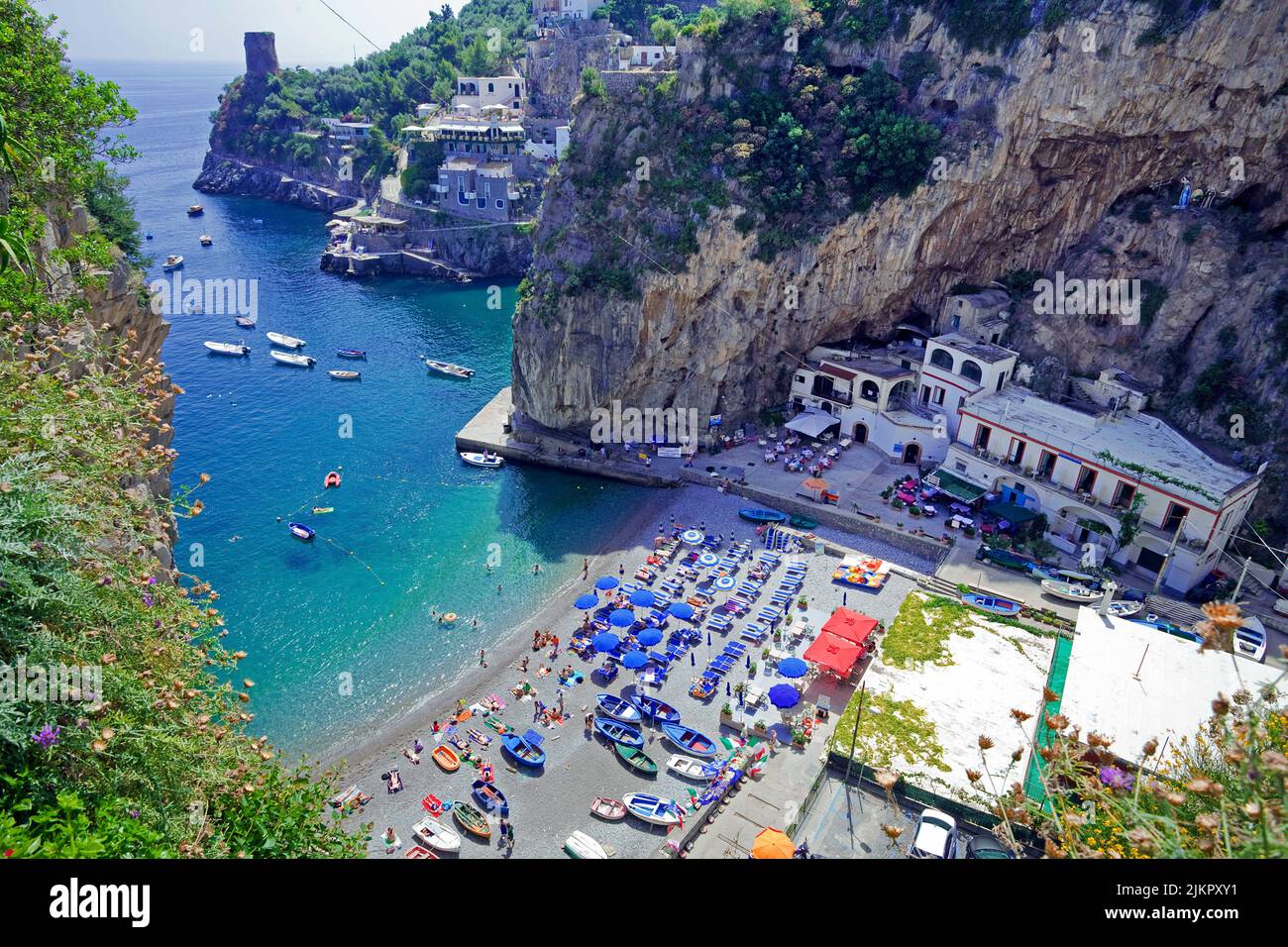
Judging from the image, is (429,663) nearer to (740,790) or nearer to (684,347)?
(740,790)

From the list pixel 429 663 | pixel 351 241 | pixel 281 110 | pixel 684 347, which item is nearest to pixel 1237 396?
pixel 684 347

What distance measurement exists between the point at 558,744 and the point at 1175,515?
77.2ft

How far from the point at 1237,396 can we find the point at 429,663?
1309 inches

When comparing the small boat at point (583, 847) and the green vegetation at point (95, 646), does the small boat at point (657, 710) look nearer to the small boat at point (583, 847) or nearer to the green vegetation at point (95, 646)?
the small boat at point (583, 847)

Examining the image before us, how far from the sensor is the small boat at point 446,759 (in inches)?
920

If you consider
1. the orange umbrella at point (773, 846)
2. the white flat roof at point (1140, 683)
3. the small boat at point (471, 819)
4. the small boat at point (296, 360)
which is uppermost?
the small boat at point (296, 360)

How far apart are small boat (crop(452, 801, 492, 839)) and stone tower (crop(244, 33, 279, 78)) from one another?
119 meters

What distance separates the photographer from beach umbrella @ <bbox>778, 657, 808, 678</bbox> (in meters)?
25.1

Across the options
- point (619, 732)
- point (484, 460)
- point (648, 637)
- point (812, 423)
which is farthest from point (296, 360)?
point (619, 732)

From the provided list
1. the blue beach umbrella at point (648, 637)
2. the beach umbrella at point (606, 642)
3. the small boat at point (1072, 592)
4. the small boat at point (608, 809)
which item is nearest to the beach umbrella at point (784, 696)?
the blue beach umbrella at point (648, 637)

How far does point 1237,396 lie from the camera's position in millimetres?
→ 31422

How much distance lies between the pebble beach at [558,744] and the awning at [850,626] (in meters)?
1.54

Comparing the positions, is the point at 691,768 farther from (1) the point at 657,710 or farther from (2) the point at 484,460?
(2) the point at 484,460

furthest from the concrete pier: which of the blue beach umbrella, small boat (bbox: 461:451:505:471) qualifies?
the blue beach umbrella
